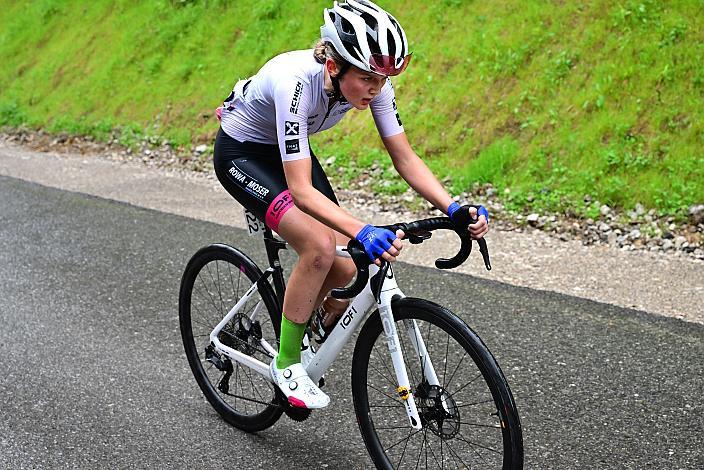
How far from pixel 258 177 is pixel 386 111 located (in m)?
0.65

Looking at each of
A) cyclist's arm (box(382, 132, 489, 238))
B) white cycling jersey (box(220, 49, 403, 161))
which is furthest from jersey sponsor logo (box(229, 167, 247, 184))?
cyclist's arm (box(382, 132, 489, 238))

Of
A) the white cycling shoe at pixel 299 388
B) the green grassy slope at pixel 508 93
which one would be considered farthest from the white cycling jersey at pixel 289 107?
the green grassy slope at pixel 508 93

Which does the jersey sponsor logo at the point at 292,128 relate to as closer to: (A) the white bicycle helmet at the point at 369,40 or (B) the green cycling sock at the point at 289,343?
(A) the white bicycle helmet at the point at 369,40

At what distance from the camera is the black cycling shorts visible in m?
4.08

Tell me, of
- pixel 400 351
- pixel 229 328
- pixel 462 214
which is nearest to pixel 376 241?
pixel 462 214

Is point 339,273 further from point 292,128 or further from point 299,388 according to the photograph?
point 292,128

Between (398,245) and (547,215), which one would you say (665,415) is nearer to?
(398,245)

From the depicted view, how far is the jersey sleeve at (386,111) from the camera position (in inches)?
159

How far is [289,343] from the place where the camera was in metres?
4.14

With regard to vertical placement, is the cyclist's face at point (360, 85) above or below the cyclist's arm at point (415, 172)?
above

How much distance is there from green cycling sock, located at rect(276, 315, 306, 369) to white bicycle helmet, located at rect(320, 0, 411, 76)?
1217 millimetres

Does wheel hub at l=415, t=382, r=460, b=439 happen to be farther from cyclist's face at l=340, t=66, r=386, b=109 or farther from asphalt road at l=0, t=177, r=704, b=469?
cyclist's face at l=340, t=66, r=386, b=109

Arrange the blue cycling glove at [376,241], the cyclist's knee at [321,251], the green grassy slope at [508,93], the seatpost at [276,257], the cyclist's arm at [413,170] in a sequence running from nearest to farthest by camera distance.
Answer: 1. the blue cycling glove at [376,241]
2. the cyclist's knee at [321,251]
3. the cyclist's arm at [413,170]
4. the seatpost at [276,257]
5. the green grassy slope at [508,93]

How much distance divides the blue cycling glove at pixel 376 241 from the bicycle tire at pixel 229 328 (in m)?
1.08
